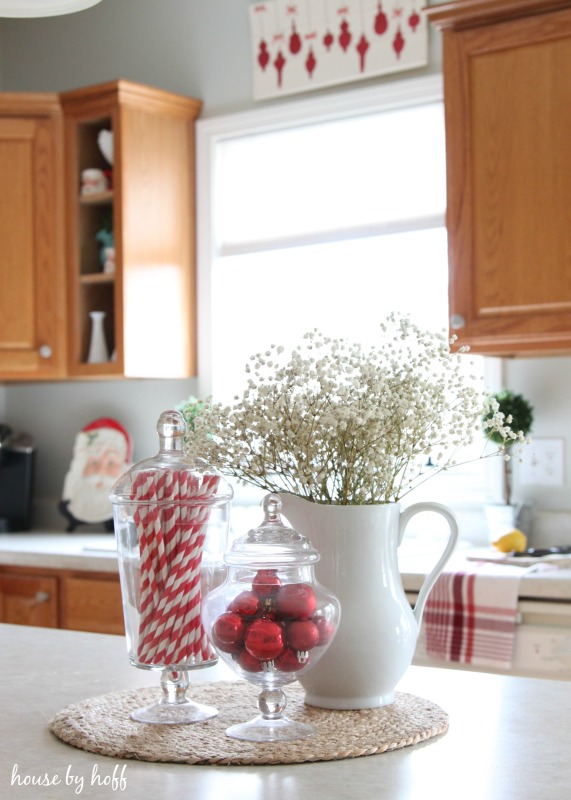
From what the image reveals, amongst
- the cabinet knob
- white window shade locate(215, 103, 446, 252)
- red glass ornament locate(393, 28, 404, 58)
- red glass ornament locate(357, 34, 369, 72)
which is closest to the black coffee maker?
the cabinet knob

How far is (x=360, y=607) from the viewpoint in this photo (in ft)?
3.83

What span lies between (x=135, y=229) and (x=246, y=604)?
8.84 ft

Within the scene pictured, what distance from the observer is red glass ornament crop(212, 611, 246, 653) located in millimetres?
1018

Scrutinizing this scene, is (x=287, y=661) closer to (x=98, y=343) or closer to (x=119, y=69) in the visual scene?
(x=98, y=343)

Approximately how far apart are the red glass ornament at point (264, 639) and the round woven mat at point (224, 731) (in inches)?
3.4

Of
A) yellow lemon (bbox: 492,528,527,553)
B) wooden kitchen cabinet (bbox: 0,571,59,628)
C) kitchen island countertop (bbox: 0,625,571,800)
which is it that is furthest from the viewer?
wooden kitchen cabinet (bbox: 0,571,59,628)

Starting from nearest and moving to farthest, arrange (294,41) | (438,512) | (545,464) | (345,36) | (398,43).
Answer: (438,512), (545,464), (398,43), (345,36), (294,41)

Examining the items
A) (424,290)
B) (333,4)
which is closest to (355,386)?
(424,290)

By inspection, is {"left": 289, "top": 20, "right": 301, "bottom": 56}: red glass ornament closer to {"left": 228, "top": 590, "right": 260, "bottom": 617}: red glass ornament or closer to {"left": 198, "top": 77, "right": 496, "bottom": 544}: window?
{"left": 198, "top": 77, "right": 496, "bottom": 544}: window

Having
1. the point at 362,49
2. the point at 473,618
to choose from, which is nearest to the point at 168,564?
the point at 473,618

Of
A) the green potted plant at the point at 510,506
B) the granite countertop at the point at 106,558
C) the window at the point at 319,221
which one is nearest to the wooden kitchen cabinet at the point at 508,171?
the green potted plant at the point at 510,506

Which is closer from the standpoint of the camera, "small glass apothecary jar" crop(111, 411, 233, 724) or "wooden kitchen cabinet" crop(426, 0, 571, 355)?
"small glass apothecary jar" crop(111, 411, 233, 724)

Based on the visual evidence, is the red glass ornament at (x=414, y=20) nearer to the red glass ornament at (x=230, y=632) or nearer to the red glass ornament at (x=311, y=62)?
the red glass ornament at (x=311, y=62)

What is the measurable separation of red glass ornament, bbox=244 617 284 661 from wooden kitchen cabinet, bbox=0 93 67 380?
109 inches
